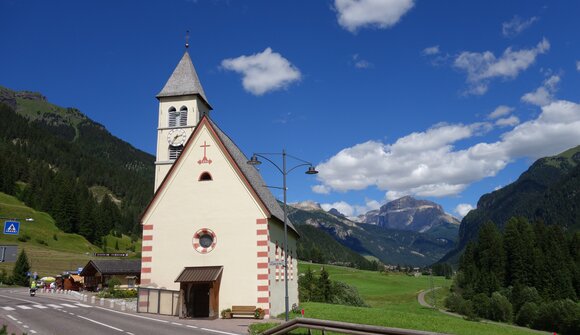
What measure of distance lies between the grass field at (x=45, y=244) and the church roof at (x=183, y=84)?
76.4m

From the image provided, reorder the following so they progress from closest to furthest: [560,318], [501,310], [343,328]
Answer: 1. [343,328]
2. [560,318]
3. [501,310]

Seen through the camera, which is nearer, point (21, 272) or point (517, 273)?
point (21, 272)

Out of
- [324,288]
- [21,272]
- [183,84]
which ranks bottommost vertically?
[324,288]

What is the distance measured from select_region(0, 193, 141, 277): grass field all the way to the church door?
82.8 meters

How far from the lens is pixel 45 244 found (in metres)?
126

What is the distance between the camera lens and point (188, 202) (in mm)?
30219

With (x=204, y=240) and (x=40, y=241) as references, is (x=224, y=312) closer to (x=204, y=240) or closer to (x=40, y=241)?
(x=204, y=240)

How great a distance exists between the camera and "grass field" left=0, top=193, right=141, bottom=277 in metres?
106

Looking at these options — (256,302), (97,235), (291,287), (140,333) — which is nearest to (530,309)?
(291,287)

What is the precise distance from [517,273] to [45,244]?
13180cm

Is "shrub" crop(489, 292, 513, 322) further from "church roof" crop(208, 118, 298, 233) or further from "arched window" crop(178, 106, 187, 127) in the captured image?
"arched window" crop(178, 106, 187, 127)

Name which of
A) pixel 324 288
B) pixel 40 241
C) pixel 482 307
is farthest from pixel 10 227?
pixel 40 241

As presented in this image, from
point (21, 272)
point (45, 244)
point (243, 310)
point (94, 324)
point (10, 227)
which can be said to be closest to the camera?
point (94, 324)

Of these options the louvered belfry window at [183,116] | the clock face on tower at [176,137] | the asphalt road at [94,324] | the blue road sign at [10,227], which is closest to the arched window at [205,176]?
the asphalt road at [94,324]
